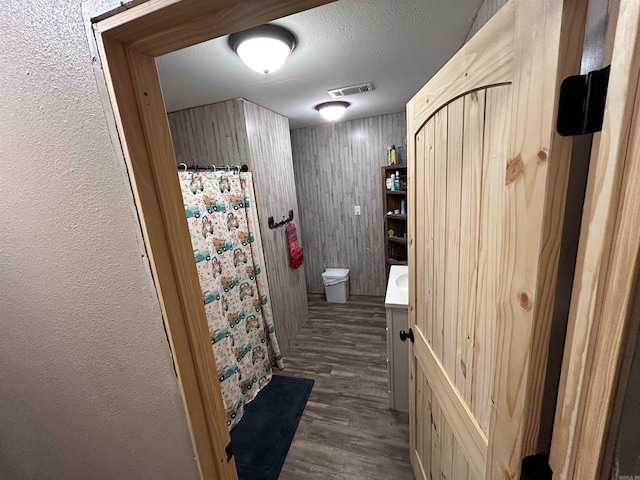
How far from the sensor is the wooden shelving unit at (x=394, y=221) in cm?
303

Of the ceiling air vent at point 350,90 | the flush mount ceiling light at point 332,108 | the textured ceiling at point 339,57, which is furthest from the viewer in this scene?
the flush mount ceiling light at point 332,108

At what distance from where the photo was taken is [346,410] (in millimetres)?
1920

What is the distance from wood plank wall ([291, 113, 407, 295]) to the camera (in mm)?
3248

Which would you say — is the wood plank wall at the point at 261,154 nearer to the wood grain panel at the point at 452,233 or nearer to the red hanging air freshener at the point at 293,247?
the red hanging air freshener at the point at 293,247

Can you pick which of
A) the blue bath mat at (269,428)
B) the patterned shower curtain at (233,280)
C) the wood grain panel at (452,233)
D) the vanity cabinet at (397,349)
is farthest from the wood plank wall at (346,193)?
the wood grain panel at (452,233)

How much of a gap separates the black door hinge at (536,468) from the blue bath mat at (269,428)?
1.56 m

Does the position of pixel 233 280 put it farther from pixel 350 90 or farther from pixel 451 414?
pixel 350 90

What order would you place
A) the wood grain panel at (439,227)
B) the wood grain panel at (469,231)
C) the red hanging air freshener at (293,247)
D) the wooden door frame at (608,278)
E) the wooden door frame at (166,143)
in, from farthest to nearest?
1. the red hanging air freshener at (293,247)
2. the wood grain panel at (439,227)
3. the wood grain panel at (469,231)
4. the wooden door frame at (166,143)
5. the wooden door frame at (608,278)

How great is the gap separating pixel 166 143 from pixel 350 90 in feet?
6.32

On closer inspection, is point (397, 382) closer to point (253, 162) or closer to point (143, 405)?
point (143, 405)

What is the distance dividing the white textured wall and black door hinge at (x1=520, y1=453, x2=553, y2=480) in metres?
0.81

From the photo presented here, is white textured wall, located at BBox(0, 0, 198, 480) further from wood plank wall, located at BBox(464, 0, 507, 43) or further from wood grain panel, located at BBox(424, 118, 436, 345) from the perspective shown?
wood plank wall, located at BBox(464, 0, 507, 43)

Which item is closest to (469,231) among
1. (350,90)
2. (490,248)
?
(490,248)

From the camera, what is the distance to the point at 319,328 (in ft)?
9.87
